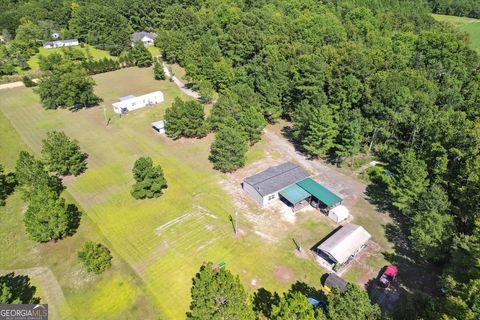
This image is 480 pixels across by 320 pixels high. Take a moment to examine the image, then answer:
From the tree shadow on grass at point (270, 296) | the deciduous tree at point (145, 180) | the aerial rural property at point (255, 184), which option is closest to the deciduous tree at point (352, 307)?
the aerial rural property at point (255, 184)

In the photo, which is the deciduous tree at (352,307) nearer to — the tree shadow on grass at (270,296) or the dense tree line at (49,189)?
the tree shadow on grass at (270,296)

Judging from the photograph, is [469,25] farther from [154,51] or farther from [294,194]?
[294,194]

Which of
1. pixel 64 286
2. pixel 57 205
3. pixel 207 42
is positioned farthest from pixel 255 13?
pixel 64 286

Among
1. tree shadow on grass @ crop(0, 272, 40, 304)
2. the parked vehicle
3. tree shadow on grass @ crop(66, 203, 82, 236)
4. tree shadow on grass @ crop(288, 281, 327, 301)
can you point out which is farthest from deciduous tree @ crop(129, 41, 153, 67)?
the parked vehicle

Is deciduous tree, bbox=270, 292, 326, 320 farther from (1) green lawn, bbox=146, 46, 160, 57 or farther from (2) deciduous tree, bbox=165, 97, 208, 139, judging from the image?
(1) green lawn, bbox=146, 46, 160, 57

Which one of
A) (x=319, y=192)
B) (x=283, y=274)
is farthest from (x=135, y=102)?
(x=283, y=274)

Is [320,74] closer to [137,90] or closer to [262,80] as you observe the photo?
[262,80]
